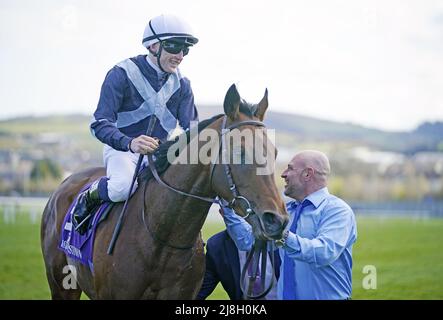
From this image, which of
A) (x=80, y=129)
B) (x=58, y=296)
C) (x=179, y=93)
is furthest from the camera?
(x=80, y=129)

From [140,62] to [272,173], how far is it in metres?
1.46

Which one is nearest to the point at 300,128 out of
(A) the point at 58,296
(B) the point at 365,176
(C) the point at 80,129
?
(B) the point at 365,176

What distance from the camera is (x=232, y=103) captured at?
12.4 ft

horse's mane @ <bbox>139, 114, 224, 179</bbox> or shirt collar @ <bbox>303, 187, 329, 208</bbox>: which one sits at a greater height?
horse's mane @ <bbox>139, 114, 224, 179</bbox>

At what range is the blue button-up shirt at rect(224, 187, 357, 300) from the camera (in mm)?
4176

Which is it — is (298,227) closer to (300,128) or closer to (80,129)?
(300,128)

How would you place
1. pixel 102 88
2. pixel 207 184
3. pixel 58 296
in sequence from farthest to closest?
pixel 58 296
pixel 102 88
pixel 207 184

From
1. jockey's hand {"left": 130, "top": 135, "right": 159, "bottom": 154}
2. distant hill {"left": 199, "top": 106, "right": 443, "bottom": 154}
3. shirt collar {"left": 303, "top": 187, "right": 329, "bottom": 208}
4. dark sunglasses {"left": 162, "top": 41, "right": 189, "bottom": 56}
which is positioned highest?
distant hill {"left": 199, "top": 106, "right": 443, "bottom": 154}

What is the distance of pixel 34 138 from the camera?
64.4 meters

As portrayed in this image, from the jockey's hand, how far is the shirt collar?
109 cm

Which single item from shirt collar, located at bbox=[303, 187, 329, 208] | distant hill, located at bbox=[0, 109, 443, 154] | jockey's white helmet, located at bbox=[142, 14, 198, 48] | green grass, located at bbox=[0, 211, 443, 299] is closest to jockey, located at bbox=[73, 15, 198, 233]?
jockey's white helmet, located at bbox=[142, 14, 198, 48]

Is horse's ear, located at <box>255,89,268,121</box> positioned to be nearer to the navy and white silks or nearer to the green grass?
the navy and white silks

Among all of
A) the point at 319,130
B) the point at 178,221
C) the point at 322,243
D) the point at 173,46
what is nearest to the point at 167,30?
the point at 173,46

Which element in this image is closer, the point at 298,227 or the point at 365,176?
the point at 298,227
